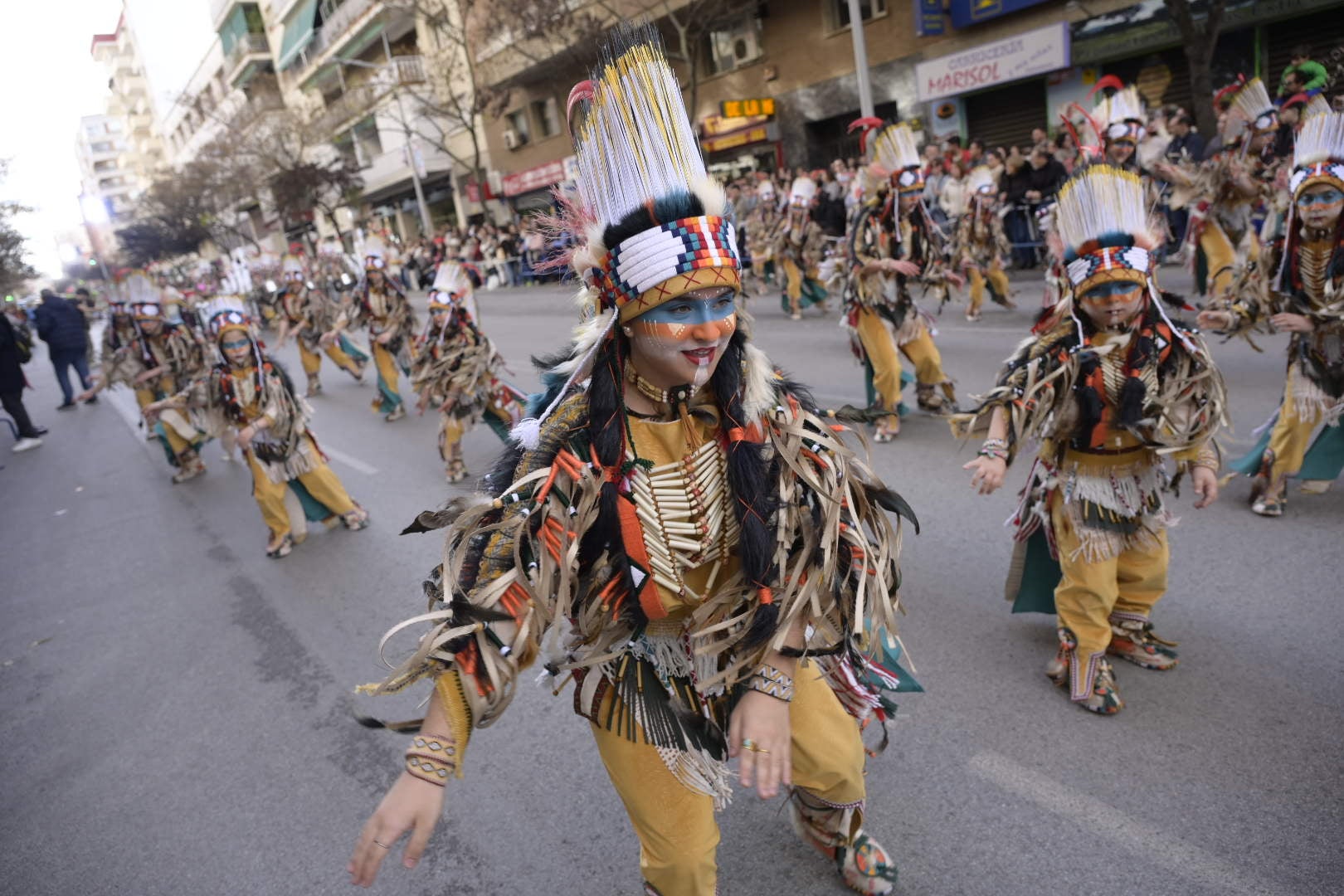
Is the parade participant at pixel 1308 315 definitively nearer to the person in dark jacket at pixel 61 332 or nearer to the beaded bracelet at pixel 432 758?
the beaded bracelet at pixel 432 758

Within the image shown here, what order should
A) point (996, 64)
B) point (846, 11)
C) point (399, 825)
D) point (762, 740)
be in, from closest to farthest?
point (399, 825) → point (762, 740) → point (996, 64) → point (846, 11)

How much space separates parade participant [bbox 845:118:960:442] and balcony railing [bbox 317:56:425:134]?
2753cm

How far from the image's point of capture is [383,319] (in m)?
10.4

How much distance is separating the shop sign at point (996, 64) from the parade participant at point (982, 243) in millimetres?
6389

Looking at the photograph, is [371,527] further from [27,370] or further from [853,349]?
[27,370]

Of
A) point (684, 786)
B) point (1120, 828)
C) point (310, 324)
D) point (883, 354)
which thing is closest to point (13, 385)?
point (310, 324)

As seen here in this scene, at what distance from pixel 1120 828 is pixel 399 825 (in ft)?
7.22

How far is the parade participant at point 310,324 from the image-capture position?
13797 mm

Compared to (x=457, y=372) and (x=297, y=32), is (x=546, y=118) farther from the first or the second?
(x=457, y=372)

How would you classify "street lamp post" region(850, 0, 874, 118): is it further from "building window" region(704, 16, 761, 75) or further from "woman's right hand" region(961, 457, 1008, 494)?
"woman's right hand" region(961, 457, 1008, 494)

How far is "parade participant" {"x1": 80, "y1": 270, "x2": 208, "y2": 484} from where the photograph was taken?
9.81m

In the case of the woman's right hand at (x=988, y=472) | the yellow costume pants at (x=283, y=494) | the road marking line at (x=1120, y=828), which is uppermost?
the woman's right hand at (x=988, y=472)

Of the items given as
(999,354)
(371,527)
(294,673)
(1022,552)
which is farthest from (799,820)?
(999,354)

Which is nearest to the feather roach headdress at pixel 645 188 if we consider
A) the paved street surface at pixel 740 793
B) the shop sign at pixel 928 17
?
the paved street surface at pixel 740 793
